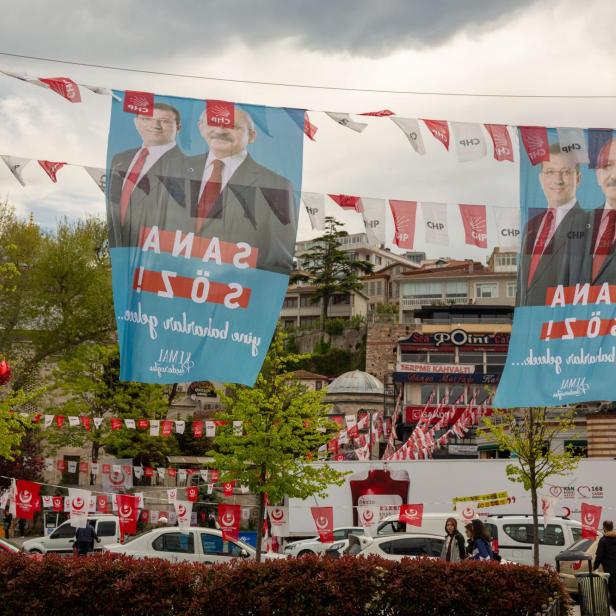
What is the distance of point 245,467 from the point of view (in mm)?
26062

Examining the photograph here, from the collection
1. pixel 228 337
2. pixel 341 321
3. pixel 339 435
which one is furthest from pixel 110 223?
pixel 341 321

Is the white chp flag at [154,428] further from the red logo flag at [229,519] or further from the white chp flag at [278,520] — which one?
the red logo flag at [229,519]

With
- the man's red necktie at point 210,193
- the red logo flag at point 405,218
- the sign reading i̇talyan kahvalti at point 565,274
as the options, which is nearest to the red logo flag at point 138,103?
the man's red necktie at point 210,193

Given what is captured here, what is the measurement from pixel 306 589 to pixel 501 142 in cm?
782

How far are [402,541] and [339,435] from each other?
52.7 feet

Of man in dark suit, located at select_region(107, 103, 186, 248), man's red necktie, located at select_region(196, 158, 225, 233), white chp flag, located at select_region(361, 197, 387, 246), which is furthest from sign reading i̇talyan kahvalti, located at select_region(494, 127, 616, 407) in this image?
man in dark suit, located at select_region(107, 103, 186, 248)

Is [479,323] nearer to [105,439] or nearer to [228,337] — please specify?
[105,439]

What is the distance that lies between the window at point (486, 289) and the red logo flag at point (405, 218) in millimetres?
81893

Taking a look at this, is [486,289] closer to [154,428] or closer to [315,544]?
[154,428]

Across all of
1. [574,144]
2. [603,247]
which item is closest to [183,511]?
[603,247]

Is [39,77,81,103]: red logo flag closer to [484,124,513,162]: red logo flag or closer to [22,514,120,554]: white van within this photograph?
[484,124,513,162]: red logo flag

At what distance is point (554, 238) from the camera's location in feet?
48.6

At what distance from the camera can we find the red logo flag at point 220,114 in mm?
13523

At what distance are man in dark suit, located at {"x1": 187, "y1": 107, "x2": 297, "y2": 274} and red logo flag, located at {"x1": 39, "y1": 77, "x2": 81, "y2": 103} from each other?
6.44 feet
